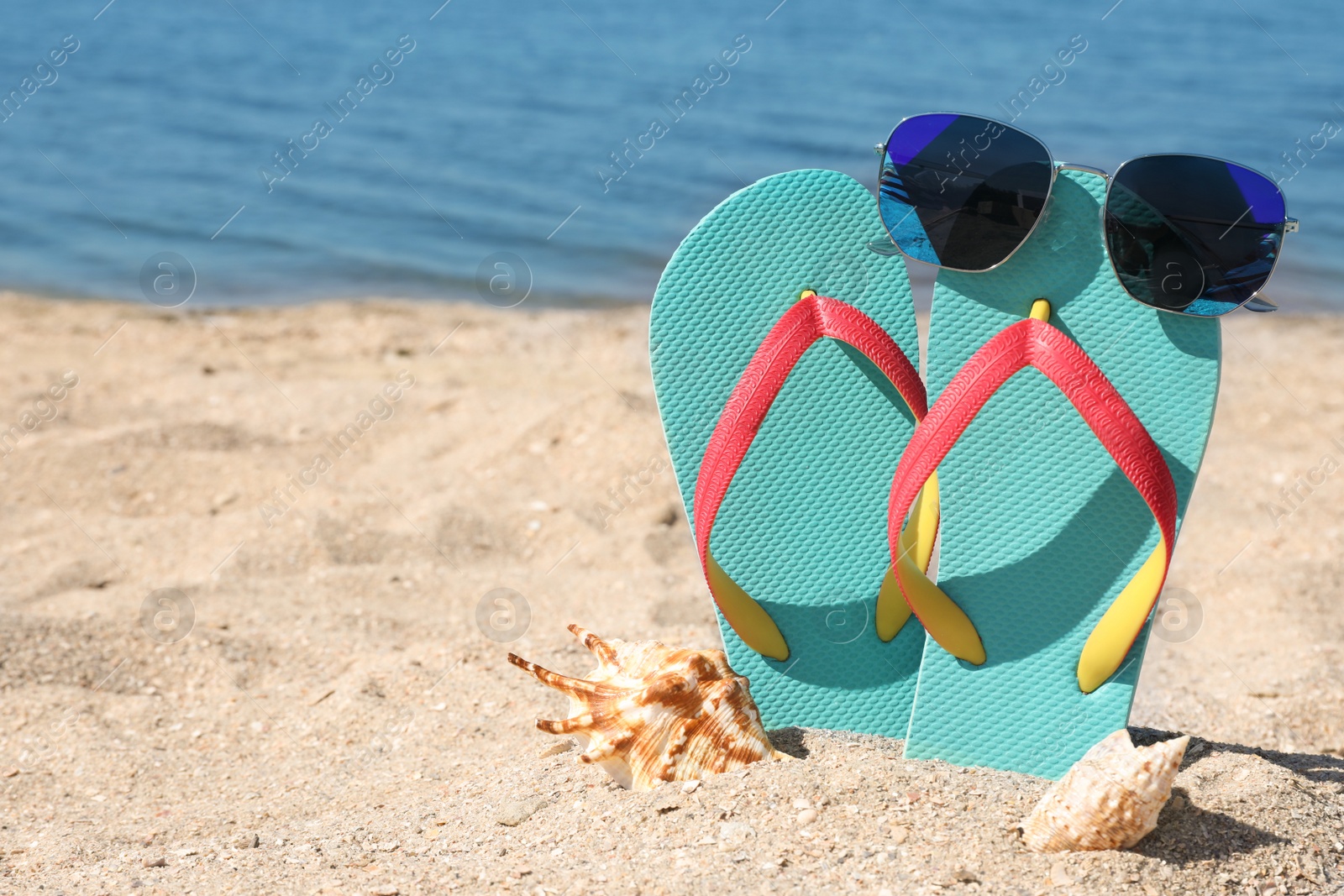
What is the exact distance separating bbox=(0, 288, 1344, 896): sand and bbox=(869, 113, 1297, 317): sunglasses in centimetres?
87

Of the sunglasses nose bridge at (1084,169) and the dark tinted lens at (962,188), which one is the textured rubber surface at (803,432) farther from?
the sunglasses nose bridge at (1084,169)

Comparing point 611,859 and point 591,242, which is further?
point 591,242

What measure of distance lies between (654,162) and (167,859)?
783 centimetres

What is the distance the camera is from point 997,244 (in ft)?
6.29

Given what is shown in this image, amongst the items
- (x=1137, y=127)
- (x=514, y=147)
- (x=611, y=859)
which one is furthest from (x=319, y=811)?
(x=1137, y=127)

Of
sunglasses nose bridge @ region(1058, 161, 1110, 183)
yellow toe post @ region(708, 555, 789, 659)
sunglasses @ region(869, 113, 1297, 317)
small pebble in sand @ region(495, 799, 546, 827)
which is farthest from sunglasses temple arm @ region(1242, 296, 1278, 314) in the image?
small pebble in sand @ region(495, 799, 546, 827)

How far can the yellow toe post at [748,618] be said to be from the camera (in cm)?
213

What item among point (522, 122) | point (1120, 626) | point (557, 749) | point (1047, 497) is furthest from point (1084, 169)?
point (522, 122)

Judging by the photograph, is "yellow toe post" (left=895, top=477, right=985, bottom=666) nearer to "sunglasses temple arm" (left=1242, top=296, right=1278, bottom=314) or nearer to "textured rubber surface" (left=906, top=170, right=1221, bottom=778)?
"textured rubber surface" (left=906, top=170, right=1221, bottom=778)

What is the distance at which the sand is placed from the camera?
173 cm

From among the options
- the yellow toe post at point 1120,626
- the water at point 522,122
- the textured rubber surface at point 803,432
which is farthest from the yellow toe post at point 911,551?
the water at point 522,122

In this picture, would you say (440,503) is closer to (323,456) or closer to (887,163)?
(323,456)

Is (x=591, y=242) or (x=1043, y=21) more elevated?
(x=591, y=242)

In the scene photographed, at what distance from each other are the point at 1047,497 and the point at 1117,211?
0.53 meters
